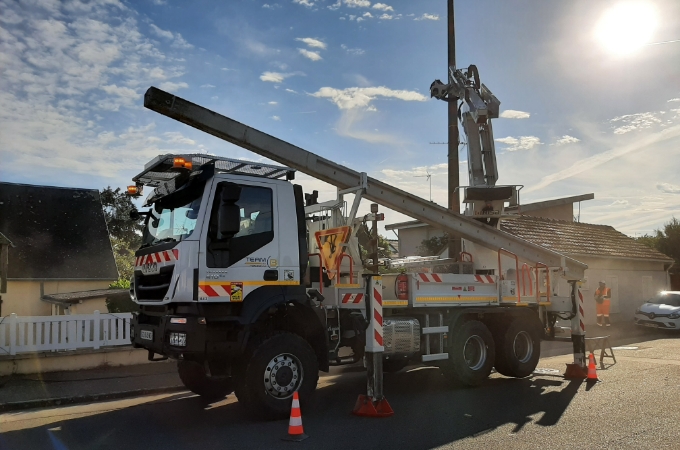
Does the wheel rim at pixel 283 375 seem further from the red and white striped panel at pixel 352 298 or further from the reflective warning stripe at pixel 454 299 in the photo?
the reflective warning stripe at pixel 454 299

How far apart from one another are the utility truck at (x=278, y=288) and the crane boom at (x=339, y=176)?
21 millimetres

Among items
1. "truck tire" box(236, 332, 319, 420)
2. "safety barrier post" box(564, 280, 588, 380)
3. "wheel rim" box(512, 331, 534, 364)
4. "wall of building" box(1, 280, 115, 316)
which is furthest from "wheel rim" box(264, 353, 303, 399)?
"wall of building" box(1, 280, 115, 316)

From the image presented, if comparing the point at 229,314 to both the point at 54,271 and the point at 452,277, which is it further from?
the point at 54,271

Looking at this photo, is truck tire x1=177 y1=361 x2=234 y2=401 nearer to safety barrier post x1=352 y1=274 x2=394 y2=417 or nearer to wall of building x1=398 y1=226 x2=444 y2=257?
safety barrier post x1=352 y1=274 x2=394 y2=417

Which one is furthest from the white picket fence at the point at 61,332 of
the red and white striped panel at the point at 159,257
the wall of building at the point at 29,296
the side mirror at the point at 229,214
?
the wall of building at the point at 29,296

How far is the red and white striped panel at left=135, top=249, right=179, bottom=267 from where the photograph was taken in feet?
23.2

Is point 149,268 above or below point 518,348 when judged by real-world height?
Answer: above

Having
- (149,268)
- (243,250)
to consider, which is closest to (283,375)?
(243,250)

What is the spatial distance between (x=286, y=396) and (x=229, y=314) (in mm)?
1231

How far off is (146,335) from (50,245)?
1898cm

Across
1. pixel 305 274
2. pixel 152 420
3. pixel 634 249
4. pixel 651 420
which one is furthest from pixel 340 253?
pixel 634 249

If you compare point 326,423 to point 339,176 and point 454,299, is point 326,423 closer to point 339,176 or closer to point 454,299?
point 454,299

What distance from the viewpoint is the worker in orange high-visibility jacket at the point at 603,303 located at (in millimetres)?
19516

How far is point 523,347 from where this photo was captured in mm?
10734
